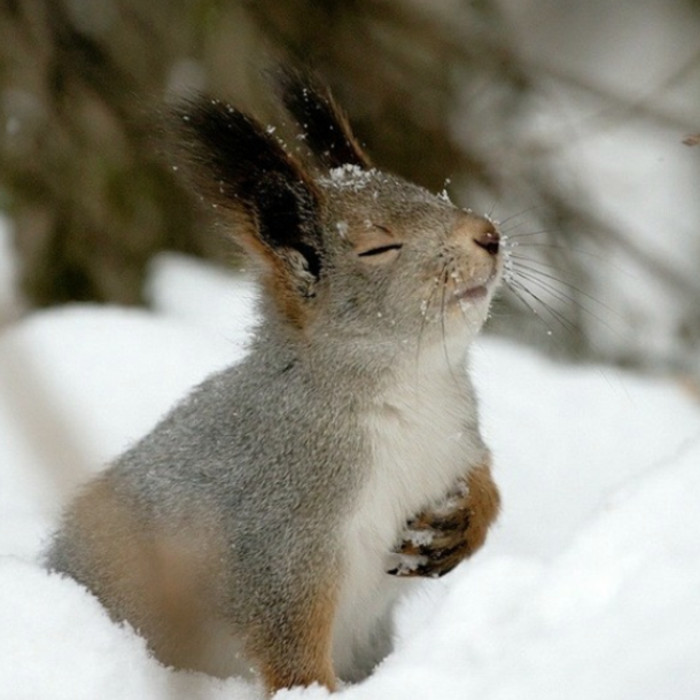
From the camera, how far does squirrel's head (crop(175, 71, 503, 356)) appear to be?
8.41 ft

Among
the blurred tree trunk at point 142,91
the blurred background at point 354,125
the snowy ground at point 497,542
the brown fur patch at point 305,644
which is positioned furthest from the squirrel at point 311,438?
the blurred tree trunk at point 142,91

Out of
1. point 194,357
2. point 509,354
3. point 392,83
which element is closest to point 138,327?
point 194,357

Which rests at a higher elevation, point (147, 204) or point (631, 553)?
point (631, 553)

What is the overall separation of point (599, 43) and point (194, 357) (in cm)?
642

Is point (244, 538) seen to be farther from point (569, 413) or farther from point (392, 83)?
point (392, 83)

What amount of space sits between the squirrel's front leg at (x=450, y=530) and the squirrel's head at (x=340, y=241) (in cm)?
38

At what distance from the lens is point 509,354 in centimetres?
471

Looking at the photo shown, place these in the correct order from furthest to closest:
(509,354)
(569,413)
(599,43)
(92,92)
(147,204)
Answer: (599,43)
(147,204)
(92,92)
(509,354)
(569,413)

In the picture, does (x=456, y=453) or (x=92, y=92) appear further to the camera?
(x=92, y=92)

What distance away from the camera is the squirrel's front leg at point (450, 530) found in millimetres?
2756

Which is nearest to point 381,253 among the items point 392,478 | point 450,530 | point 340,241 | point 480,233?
point 340,241

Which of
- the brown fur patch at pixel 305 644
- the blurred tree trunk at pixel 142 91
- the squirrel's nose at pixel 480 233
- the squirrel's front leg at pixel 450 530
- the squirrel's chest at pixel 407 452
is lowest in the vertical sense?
the blurred tree trunk at pixel 142 91

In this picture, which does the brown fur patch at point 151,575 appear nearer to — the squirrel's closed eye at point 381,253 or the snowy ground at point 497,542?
the snowy ground at point 497,542

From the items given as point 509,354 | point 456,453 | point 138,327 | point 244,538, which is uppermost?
point 456,453
